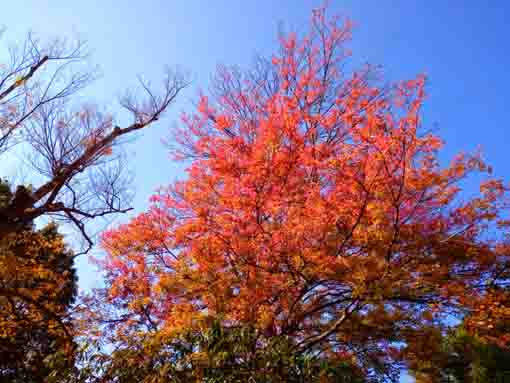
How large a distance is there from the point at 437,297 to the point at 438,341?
2.56 ft

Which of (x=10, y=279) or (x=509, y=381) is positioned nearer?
(x=509, y=381)

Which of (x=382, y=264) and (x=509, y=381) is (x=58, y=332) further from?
(x=509, y=381)

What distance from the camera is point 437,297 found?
6797mm

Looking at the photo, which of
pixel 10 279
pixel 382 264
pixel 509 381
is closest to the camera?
pixel 382 264

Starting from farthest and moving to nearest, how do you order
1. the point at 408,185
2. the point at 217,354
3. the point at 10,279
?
the point at 10,279
the point at 408,185
the point at 217,354

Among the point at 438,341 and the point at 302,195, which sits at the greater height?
the point at 302,195

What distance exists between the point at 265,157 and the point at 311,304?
3138 millimetres

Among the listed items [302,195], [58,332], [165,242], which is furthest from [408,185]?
[58,332]

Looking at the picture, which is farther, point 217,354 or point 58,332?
point 58,332

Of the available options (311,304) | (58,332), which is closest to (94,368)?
(58,332)

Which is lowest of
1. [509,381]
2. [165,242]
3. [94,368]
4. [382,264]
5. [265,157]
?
[94,368]

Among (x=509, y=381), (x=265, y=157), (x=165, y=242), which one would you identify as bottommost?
(x=509, y=381)

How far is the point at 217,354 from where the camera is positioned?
4441 millimetres

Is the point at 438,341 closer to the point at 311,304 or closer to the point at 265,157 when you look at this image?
the point at 311,304
